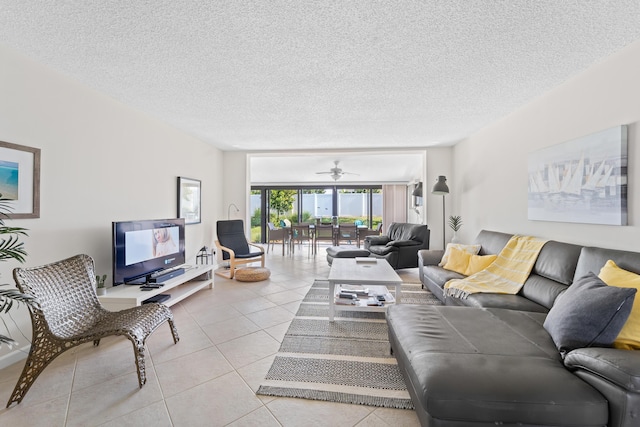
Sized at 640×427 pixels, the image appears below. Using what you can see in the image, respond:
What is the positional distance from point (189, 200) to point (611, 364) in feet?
15.6

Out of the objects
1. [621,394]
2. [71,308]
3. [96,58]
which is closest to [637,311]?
[621,394]

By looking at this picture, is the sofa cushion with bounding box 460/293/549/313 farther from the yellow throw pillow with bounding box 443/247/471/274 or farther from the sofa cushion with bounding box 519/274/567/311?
the yellow throw pillow with bounding box 443/247/471/274

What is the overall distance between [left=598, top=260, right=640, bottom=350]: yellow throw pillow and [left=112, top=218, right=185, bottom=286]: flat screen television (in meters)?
3.76

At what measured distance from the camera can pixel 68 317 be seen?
1910 mm

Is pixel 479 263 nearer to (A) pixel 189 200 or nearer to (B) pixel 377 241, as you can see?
(B) pixel 377 241

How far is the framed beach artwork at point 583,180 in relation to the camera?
2.00m

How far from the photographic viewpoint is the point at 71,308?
6.39 feet

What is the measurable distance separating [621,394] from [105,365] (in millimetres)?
2994

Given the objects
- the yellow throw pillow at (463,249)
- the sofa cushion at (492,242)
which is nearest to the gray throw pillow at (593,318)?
the sofa cushion at (492,242)

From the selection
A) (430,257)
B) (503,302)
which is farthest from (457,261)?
(503,302)

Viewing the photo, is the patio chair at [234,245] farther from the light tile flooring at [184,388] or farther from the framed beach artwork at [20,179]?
the framed beach artwork at [20,179]

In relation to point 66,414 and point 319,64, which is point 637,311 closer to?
point 319,64

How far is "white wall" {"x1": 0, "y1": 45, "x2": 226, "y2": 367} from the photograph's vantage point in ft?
6.82

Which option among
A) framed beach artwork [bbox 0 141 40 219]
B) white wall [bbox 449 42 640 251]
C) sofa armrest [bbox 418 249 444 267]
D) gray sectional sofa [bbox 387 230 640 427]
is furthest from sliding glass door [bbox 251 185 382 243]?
gray sectional sofa [bbox 387 230 640 427]
